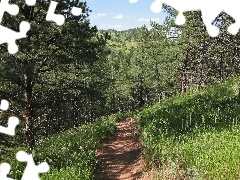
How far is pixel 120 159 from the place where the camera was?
14.3 metres

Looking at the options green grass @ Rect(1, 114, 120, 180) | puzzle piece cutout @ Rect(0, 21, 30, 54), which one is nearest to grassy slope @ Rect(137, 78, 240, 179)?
green grass @ Rect(1, 114, 120, 180)

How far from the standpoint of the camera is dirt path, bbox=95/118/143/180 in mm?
11930

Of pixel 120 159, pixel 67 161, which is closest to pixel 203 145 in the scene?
pixel 67 161

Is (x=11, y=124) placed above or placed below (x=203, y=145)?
above

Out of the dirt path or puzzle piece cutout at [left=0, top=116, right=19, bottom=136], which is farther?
the dirt path

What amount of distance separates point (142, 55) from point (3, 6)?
170 feet

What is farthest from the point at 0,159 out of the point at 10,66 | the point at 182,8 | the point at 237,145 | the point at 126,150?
the point at 182,8

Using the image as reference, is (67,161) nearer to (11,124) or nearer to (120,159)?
(120,159)

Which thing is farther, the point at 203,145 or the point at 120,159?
the point at 120,159

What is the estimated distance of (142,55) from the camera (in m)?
58.2

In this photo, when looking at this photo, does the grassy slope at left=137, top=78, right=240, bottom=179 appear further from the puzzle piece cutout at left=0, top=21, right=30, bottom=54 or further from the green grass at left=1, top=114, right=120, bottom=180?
the puzzle piece cutout at left=0, top=21, right=30, bottom=54

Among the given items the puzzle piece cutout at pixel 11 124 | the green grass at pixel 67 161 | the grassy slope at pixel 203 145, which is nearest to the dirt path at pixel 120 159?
the green grass at pixel 67 161

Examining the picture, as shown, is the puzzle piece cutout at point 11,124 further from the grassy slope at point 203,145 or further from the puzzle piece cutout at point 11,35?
the grassy slope at point 203,145

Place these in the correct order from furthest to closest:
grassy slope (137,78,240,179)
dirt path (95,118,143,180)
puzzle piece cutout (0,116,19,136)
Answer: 1. dirt path (95,118,143,180)
2. grassy slope (137,78,240,179)
3. puzzle piece cutout (0,116,19,136)
